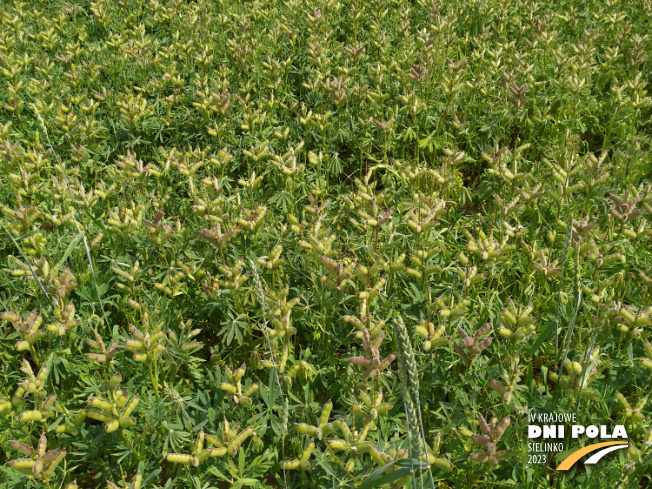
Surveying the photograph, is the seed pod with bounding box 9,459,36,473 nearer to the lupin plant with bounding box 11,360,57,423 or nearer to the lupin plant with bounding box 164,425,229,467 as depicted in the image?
the lupin plant with bounding box 11,360,57,423

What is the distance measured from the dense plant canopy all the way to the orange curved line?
5cm

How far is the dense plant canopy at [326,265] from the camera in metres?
2.59

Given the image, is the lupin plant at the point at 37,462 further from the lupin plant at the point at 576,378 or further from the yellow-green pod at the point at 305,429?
the lupin plant at the point at 576,378

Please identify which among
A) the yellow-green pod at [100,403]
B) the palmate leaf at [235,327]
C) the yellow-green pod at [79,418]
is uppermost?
the palmate leaf at [235,327]

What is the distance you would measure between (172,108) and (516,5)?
4459mm

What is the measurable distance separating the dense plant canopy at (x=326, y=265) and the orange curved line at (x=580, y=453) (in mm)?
53

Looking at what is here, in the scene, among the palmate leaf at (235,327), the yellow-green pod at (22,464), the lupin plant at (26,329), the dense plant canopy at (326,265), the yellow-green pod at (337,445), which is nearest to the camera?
the yellow-green pod at (22,464)

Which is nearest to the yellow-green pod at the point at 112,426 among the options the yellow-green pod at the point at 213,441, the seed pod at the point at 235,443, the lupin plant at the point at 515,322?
the yellow-green pod at the point at 213,441

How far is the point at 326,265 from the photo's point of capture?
3010mm

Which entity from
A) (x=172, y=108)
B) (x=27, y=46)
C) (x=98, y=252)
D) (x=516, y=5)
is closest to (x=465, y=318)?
(x=98, y=252)

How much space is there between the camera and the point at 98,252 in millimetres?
3980

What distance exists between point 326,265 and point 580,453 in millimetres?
1518

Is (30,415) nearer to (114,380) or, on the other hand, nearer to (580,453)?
(114,380)

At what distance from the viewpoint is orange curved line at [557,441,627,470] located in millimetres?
2590
